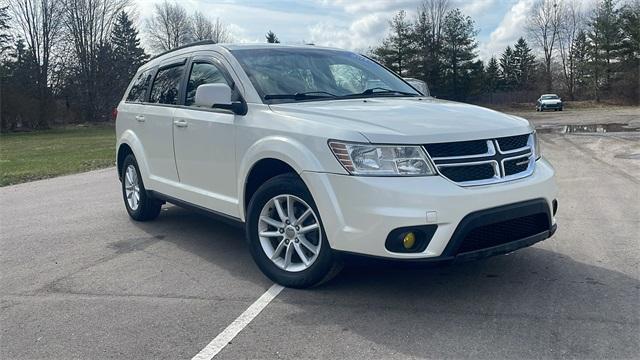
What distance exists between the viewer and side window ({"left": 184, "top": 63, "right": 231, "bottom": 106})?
17.0ft

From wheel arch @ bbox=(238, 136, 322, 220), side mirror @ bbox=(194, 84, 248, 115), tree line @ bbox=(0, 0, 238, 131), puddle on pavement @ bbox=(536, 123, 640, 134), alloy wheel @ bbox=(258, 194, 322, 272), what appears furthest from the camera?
tree line @ bbox=(0, 0, 238, 131)

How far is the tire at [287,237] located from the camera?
4.04m

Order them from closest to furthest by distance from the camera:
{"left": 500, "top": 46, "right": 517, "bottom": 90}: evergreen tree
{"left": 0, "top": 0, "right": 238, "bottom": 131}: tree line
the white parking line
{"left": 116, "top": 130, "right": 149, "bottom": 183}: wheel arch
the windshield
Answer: the white parking line, the windshield, {"left": 116, "top": 130, "right": 149, "bottom": 183}: wheel arch, {"left": 0, "top": 0, "right": 238, "bottom": 131}: tree line, {"left": 500, "top": 46, "right": 517, "bottom": 90}: evergreen tree

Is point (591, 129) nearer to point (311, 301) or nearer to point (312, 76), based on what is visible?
point (312, 76)

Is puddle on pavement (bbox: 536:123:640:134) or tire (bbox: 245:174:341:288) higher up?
puddle on pavement (bbox: 536:123:640:134)

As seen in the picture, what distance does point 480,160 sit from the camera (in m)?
3.80

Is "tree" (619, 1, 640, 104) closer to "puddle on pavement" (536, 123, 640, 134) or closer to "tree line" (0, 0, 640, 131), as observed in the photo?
"tree line" (0, 0, 640, 131)

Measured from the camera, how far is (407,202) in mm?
3574

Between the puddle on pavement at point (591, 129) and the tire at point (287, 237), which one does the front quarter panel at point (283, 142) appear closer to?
the tire at point (287, 237)

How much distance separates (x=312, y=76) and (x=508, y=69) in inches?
3125

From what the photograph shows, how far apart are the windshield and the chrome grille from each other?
4.58 feet

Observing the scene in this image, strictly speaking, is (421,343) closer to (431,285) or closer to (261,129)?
(431,285)

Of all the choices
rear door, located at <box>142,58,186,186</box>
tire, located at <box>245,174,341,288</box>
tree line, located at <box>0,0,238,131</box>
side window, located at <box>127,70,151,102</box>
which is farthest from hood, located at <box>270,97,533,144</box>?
tree line, located at <box>0,0,238,131</box>

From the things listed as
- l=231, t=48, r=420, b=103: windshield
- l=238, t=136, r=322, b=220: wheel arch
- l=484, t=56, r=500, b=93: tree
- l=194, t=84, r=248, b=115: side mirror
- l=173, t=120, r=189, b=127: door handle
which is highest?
l=484, t=56, r=500, b=93: tree
